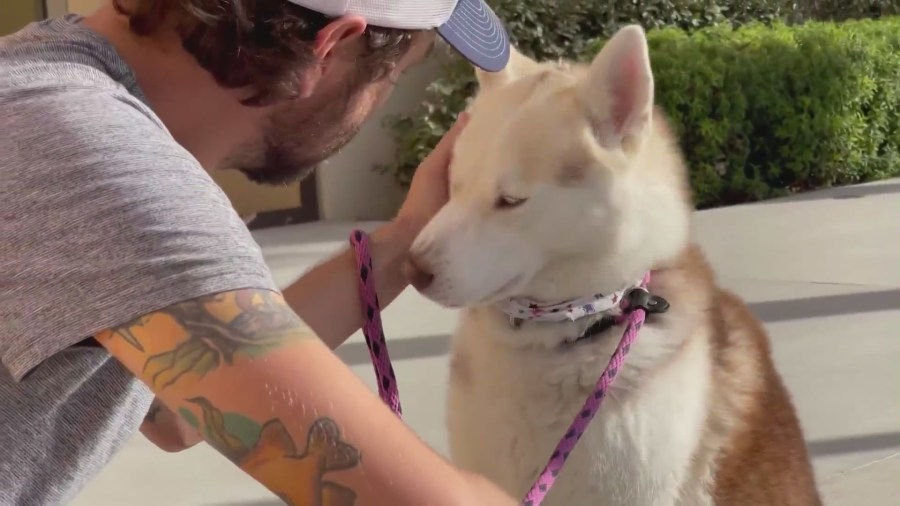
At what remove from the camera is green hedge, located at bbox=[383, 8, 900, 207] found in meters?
6.71

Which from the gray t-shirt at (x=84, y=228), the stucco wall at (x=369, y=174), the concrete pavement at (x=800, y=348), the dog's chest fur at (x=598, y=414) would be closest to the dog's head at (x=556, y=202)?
the dog's chest fur at (x=598, y=414)

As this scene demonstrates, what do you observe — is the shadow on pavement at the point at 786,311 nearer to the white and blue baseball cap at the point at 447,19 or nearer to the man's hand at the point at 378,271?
the man's hand at the point at 378,271

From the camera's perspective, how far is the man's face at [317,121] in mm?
1283

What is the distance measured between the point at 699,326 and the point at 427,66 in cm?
566

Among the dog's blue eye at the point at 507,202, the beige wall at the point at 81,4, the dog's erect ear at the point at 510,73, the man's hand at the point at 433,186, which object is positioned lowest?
the beige wall at the point at 81,4

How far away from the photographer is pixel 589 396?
1.58 metres

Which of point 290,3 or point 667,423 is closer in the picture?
point 290,3

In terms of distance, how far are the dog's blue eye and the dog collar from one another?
166 mm

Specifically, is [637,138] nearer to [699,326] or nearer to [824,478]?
[699,326]

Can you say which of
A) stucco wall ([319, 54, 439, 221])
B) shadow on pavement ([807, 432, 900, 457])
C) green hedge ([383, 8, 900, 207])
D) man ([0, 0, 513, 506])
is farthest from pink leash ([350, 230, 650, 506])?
stucco wall ([319, 54, 439, 221])

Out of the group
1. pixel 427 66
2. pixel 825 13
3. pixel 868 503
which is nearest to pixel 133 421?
pixel 868 503

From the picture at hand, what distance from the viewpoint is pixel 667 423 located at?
1603 mm

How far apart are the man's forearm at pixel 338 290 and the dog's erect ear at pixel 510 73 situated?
36 cm

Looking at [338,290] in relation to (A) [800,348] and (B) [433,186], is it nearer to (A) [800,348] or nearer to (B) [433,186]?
(B) [433,186]
